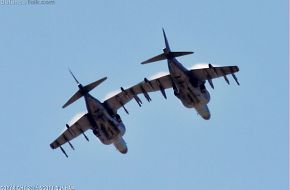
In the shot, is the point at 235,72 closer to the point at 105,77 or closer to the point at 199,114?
the point at 199,114

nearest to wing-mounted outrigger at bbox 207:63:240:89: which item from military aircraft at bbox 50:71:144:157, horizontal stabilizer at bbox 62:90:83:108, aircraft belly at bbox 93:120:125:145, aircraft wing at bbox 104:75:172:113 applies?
aircraft wing at bbox 104:75:172:113

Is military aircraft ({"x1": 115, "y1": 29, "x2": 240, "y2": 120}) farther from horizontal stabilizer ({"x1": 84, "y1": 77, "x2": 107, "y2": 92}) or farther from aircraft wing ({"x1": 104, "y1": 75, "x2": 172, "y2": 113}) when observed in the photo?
horizontal stabilizer ({"x1": 84, "y1": 77, "x2": 107, "y2": 92})

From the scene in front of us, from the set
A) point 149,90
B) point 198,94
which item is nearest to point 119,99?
point 149,90

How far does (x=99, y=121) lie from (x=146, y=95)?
6.90 m

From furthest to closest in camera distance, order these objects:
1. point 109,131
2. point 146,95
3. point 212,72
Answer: point 146,95 < point 109,131 < point 212,72

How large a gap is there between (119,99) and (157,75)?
17.8 feet

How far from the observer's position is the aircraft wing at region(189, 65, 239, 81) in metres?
109

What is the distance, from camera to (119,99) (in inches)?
4560

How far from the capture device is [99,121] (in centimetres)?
11056

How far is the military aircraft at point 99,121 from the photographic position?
107 metres

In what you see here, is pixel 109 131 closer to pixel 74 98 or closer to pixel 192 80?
pixel 74 98

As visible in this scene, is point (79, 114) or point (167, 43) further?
point (79, 114)

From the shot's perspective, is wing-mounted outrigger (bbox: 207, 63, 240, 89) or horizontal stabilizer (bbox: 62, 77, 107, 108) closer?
horizontal stabilizer (bbox: 62, 77, 107, 108)

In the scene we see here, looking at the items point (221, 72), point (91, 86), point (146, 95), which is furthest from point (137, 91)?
point (221, 72)
